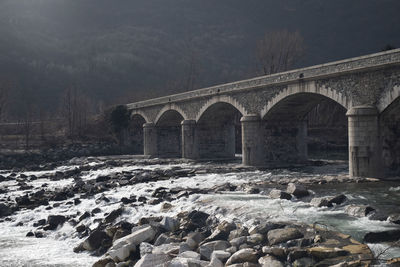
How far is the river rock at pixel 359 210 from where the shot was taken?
1119 cm

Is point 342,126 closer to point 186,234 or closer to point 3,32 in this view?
point 186,234

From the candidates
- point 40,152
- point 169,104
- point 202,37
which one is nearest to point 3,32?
point 202,37

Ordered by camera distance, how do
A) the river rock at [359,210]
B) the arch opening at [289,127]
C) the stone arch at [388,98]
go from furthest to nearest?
1. the arch opening at [289,127]
2. the stone arch at [388,98]
3. the river rock at [359,210]

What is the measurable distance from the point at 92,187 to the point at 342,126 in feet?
122

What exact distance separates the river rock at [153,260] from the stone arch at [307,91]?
14144 mm

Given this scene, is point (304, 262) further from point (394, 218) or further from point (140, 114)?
point (140, 114)

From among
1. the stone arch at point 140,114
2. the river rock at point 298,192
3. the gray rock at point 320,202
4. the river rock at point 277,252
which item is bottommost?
the river rock at point 277,252

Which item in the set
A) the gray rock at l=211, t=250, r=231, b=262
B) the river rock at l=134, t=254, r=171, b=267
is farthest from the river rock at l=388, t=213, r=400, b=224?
the river rock at l=134, t=254, r=171, b=267

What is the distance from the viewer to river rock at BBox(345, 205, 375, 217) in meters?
11.2

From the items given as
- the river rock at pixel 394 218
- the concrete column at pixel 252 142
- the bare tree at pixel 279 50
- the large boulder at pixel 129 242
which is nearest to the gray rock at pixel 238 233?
the large boulder at pixel 129 242

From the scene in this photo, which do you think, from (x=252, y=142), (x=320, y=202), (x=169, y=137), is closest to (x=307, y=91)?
(x=252, y=142)

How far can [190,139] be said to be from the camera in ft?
117

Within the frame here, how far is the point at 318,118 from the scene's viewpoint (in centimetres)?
5288

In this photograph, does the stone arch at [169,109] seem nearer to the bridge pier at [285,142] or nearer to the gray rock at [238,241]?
the bridge pier at [285,142]
